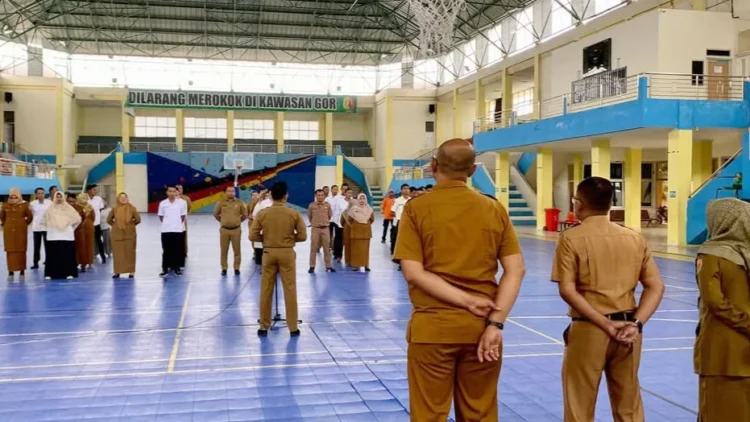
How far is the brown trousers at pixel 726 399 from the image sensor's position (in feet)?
10.8

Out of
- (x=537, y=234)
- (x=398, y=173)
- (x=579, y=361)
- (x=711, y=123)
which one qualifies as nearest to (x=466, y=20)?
(x=398, y=173)

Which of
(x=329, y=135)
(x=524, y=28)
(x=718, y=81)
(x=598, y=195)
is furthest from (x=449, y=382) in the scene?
(x=329, y=135)

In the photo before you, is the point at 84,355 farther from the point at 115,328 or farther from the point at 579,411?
the point at 579,411

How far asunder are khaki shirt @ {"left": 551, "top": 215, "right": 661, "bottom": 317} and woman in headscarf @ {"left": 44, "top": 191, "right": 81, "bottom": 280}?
10490 millimetres

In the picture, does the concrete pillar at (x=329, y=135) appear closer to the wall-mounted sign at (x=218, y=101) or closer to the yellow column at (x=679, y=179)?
the wall-mounted sign at (x=218, y=101)

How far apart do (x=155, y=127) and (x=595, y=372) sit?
46016mm

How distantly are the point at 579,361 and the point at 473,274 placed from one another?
102cm

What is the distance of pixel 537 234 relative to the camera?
23.7 meters

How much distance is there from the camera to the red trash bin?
2584cm

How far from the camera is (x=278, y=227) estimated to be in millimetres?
7312

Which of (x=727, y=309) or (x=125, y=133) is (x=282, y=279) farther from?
(x=125, y=133)

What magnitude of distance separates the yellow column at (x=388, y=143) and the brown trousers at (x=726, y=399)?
133 feet

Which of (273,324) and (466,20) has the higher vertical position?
(466,20)

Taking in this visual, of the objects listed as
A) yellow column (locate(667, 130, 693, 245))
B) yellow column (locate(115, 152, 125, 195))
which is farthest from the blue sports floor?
yellow column (locate(115, 152, 125, 195))
